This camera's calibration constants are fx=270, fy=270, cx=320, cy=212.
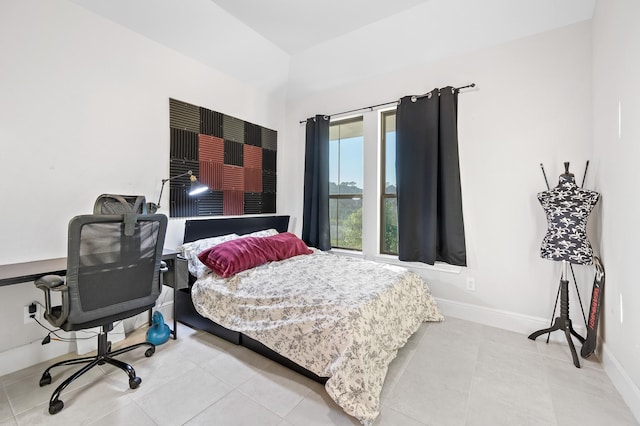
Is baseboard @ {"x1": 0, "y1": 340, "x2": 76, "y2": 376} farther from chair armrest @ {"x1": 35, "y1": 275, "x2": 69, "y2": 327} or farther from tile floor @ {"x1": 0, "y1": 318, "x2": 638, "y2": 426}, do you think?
chair armrest @ {"x1": 35, "y1": 275, "x2": 69, "y2": 327}

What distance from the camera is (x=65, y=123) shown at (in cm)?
214

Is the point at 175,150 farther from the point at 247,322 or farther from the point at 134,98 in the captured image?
the point at 247,322

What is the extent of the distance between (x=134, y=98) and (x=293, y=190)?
86.7 inches

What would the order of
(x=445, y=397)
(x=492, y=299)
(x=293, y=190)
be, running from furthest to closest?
(x=293, y=190)
(x=492, y=299)
(x=445, y=397)

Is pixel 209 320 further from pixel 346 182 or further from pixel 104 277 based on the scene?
pixel 346 182

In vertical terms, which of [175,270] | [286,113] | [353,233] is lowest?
[175,270]

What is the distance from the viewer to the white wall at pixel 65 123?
1.92 meters

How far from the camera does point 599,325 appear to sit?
6.94ft

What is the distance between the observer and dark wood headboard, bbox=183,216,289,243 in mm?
2955

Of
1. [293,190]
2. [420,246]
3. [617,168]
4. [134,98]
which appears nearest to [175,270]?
[134,98]

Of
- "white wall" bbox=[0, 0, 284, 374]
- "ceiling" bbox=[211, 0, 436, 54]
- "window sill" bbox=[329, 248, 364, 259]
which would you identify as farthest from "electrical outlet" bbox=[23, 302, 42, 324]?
"ceiling" bbox=[211, 0, 436, 54]

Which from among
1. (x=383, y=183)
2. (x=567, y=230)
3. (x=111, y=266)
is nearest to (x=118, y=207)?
(x=111, y=266)

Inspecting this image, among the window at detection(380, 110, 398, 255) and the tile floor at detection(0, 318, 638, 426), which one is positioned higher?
the window at detection(380, 110, 398, 255)

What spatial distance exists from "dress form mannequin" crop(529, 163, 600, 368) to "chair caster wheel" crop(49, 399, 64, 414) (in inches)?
132
